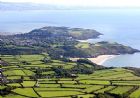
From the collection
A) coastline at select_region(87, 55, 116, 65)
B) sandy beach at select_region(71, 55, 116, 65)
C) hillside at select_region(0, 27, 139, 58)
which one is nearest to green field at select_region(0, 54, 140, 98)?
sandy beach at select_region(71, 55, 116, 65)

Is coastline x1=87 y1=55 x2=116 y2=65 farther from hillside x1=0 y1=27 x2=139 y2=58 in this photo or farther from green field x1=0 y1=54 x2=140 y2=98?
green field x1=0 y1=54 x2=140 y2=98

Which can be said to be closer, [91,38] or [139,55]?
[139,55]

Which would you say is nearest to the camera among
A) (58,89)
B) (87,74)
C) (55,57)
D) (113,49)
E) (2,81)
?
(58,89)

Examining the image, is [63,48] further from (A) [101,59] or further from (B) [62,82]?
(B) [62,82]

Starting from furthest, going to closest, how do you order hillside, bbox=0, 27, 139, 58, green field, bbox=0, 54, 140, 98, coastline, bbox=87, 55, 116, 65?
hillside, bbox=0, 27, 139, 58
coastline, bbox=87, 55, 116, 65
green field, bbox=0, 54, 140, 98

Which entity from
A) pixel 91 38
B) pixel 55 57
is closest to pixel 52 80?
pixel 55 57

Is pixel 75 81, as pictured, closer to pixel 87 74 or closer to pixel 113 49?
pixel 87 74

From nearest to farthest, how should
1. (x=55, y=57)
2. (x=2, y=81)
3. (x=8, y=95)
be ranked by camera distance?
(x=8, y=95)
(x=2, y=81)
(x=55, y=57)
